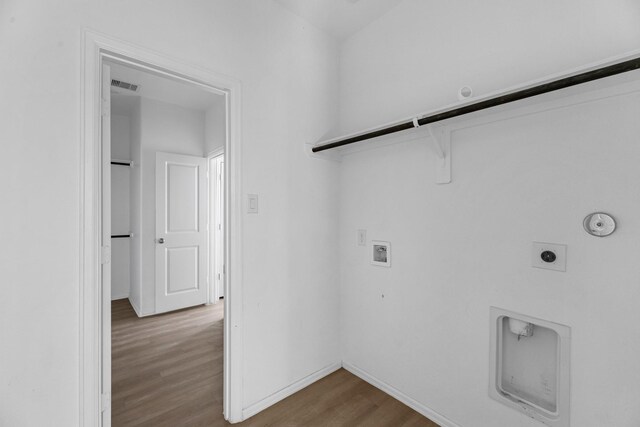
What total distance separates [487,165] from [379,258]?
96 centimetres

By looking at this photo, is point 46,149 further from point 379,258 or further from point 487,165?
point 487,165

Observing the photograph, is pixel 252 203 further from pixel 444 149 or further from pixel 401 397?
pixel 401 397

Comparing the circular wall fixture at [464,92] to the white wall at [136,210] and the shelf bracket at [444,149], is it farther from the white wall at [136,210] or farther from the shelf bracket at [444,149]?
the white wall at [136,210]

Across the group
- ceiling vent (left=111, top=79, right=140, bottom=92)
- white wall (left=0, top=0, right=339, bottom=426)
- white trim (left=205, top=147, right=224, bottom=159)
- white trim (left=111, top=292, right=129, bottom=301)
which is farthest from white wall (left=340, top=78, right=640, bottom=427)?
white trim (left=111, top=292, right=129, bottom=301)

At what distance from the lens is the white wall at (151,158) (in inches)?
138

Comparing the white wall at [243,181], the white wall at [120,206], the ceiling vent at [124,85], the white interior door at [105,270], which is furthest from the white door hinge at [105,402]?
the white wall at [120,206]

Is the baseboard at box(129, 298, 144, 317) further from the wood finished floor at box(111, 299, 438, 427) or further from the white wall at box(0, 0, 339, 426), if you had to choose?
the white wall at box(0, 0, 339, 426)

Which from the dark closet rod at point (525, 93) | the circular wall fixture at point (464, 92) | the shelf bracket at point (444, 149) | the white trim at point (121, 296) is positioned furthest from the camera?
the white trim at point (121, 296)

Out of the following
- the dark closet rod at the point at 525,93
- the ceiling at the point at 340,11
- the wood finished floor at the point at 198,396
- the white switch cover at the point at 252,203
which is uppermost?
the ceiling at the point at 340,11

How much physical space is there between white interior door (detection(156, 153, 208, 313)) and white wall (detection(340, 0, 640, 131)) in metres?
2.48

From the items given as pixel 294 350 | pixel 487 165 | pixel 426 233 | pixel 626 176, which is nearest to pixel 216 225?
pixel 294 350

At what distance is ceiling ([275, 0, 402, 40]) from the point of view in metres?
1.93

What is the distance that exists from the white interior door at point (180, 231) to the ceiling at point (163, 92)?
28.3 inches

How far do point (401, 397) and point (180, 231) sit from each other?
3.26m
